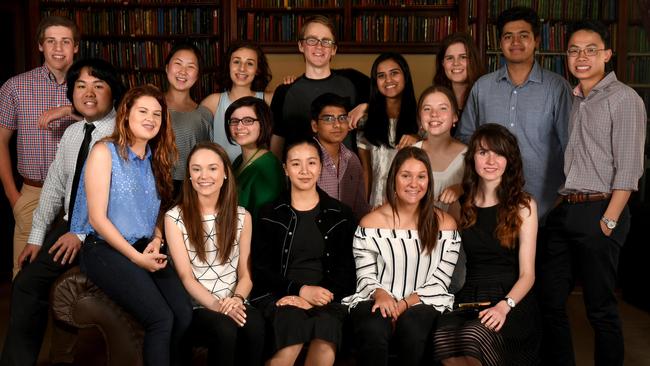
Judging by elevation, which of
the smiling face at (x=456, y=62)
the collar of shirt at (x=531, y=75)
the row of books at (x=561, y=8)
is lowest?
the collar of shirt at (x=531, y=75)

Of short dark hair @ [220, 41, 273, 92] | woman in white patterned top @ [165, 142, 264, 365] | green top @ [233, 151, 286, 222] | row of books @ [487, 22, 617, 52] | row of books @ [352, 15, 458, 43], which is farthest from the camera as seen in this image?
row of books @ [352, 15, 458, 43]

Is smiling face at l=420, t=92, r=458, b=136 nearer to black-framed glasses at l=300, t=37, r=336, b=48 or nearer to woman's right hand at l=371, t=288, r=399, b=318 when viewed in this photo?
black-framed glasses at l=300, t=37, r=336, b=48

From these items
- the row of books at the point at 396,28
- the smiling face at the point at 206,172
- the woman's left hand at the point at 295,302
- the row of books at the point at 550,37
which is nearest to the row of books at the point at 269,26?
the row of books at the point at 396,28

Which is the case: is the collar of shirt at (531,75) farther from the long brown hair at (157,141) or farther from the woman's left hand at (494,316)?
the long brown hair at (157,141)

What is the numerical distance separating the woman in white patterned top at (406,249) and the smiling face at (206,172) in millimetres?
617

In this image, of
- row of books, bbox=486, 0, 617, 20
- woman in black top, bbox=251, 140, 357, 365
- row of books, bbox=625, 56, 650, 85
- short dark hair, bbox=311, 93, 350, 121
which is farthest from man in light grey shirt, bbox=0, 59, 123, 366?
row of books, bbox=625, 56, 650, 85

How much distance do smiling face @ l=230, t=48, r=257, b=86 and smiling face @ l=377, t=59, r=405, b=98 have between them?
0.67m

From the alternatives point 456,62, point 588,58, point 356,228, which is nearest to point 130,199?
point 356,228

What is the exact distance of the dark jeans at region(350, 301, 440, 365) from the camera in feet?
9.07

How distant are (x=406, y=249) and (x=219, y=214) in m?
0.78

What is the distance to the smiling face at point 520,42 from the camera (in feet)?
11.3

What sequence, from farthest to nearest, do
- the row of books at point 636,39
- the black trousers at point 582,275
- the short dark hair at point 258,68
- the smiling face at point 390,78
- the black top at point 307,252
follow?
the row of books at point 636,39, the short dark hair at point 258,68, the smiling face at point 390,78, the black top at point 307,252, the black trousers at point 582,275

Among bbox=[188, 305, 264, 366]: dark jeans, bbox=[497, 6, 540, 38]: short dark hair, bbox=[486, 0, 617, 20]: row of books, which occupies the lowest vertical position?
bbox=[188, 305, 264, 366]: dark jeans

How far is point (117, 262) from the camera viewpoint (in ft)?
9.26
